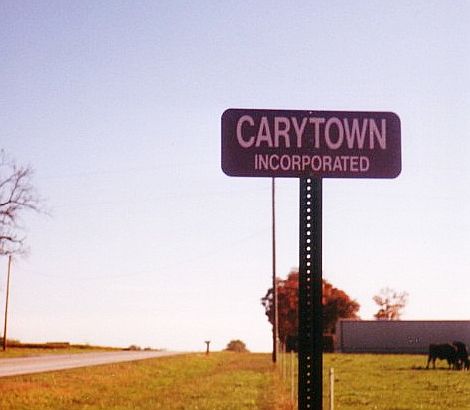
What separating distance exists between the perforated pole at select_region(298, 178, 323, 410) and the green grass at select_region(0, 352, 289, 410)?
11.6 meters

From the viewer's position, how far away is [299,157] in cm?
419

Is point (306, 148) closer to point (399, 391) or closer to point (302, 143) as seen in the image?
point (302, 143)

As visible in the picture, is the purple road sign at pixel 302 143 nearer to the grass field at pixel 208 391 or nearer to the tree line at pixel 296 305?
the grass field at pixel 208 391

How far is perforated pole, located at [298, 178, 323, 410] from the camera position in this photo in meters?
3.95

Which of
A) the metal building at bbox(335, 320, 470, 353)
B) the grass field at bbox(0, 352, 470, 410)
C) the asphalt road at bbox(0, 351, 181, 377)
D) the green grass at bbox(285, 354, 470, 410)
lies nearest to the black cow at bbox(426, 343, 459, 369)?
the green grass at bbox(285, 354, 470, 410)

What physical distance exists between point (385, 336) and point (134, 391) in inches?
2238

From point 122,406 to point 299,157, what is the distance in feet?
49.1

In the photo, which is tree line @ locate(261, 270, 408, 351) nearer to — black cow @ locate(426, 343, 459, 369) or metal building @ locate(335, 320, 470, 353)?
metal building @ locate(335, 320, 470, 353)

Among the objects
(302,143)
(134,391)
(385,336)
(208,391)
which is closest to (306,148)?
(302,143)

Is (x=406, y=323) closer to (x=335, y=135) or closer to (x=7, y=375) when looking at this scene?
(x=7, y=375)

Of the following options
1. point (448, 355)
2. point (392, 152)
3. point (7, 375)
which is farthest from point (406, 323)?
point (392, 152)

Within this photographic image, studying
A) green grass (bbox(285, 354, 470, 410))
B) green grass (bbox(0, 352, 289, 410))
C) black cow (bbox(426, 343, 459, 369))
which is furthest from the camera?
black cow (bbox(426, 343, 459, 369))

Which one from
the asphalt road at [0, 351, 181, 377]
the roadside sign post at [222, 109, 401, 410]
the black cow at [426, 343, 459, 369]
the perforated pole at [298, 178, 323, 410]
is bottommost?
the asphalt road at [0, 351, 181, 377]

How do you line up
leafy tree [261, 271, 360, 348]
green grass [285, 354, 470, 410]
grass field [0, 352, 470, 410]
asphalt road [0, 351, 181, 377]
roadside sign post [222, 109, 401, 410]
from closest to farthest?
roadside sign post [222, 109, 401, 410], grass field [0, 352, 470, 410], green grass [285, 354, 470, 410], asphalt road [0, 351, 181, 377], leafy tree [261, 271, 360, 348]
